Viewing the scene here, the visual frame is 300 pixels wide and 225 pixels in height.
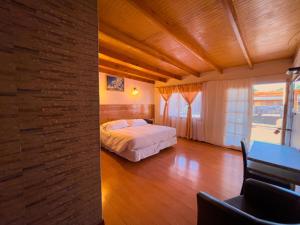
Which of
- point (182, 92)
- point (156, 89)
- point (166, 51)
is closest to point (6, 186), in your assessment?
point (166, 51)

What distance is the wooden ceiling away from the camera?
153 cm

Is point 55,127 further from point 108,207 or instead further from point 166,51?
point 166,51

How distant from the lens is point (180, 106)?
5.21 meters

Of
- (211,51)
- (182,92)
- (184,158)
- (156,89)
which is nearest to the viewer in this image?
(211,51)

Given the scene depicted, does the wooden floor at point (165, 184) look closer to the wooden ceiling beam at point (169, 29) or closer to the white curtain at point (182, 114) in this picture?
the white curtain at point (182, 114)

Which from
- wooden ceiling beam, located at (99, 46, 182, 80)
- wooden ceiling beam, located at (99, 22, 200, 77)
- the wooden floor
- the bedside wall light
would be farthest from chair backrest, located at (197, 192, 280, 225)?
the bedside wall light

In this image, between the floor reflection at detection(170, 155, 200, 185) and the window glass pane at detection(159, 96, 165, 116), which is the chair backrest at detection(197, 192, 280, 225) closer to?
the floor reflection at detection(170, 155, 200, 185)

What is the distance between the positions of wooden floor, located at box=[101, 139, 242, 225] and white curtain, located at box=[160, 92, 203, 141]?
3.93 ft

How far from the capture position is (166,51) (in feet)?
9.24

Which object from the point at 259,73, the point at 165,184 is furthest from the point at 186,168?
the point at 259,73

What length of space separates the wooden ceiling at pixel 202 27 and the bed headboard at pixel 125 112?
189cm

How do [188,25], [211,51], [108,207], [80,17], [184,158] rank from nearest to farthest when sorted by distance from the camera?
[80,17] < [108,207] < [188,25] < [211,51] < [184,158]

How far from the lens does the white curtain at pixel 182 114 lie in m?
4.65

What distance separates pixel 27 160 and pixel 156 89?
17.6 feet
